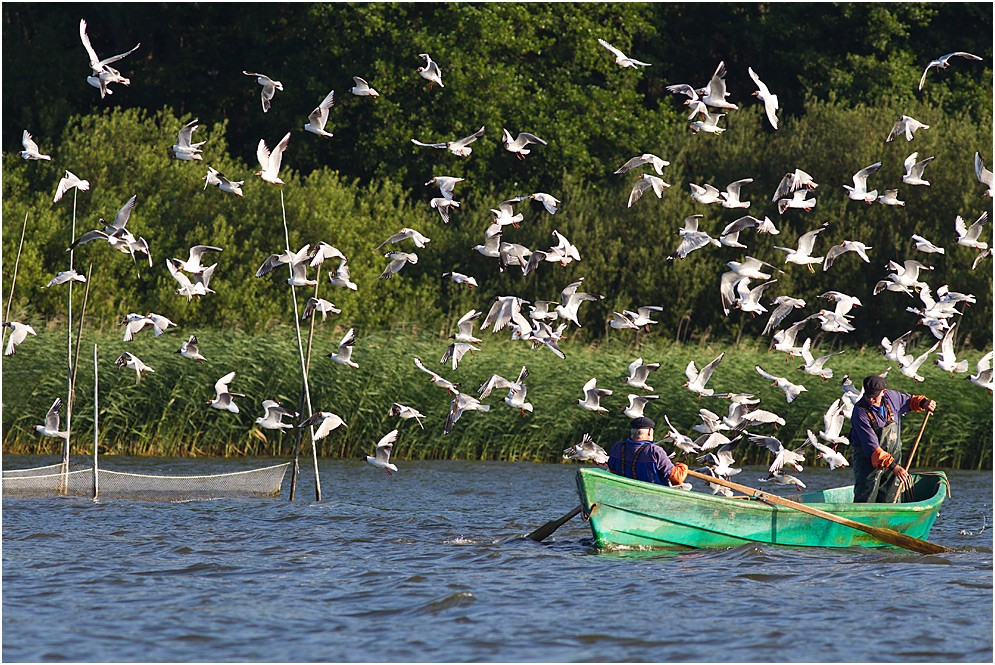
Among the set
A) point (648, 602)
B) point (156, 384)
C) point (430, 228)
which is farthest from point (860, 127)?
point (648, 602)

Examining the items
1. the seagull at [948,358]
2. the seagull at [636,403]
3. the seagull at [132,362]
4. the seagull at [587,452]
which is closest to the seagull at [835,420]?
the seagull at [948,358]

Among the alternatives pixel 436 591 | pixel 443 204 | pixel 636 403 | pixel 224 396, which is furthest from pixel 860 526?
pixel 224 396

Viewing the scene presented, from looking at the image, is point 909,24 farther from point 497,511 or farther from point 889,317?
point 497,511

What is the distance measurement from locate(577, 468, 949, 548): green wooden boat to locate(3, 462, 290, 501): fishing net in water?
201 inches

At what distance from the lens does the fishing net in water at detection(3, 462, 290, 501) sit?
16.6 metres

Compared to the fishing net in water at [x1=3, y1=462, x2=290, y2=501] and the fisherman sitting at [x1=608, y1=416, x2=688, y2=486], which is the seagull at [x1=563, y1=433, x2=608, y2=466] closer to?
the fisherman sitting at [x1=608, y1=416, x2=688, y2=486]

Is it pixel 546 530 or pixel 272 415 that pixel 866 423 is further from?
pixel 272 415

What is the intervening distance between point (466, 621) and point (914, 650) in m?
3.62

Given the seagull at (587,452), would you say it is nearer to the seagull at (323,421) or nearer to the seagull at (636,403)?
the seagull at (636,403)

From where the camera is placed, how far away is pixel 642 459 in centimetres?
1348

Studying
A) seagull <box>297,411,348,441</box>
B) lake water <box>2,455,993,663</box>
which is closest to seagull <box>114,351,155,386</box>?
lake water <box>2,455,993,663</box>

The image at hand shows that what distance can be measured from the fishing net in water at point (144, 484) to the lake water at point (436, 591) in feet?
0.65

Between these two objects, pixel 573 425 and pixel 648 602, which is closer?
pixel 648 602

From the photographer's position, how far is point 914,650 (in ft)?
32.4
